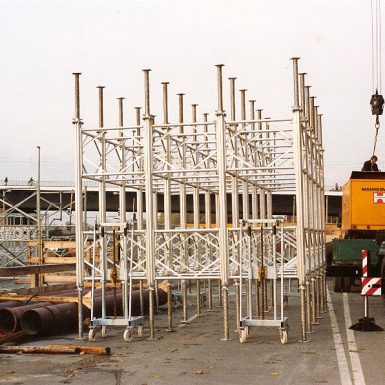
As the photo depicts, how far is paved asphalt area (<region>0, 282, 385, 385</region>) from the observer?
11266mm

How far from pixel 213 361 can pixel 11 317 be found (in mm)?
5390

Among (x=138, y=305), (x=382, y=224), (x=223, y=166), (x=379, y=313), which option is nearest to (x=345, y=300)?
(x=382, y=224)

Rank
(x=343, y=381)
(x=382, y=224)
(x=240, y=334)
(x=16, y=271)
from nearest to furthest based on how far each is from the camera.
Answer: (x=343, y=381), (x=240, y=334), (x=16, y=271), (x=382, y=224)

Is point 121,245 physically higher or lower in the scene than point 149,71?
lower

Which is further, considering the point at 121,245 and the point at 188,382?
the point at 121,245

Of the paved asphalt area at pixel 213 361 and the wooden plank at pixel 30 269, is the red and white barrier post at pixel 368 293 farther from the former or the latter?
the wooden plank at pixel 30 269

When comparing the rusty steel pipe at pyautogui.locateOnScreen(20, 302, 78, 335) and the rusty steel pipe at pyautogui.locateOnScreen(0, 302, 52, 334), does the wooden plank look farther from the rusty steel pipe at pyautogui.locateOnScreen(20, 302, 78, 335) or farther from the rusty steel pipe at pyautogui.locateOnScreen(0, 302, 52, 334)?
the rusty steel pipe at pyautogui.locateOnScreen(20, 302, 78, 335)

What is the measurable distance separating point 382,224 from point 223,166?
10.8 m

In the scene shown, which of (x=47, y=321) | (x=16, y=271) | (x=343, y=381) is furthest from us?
(x=16, y=271)

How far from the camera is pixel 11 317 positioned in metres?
16.4

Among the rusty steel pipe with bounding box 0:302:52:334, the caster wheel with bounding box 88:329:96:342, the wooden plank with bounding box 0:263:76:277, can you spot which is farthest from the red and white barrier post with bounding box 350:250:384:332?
the wooden plank with bounding box 0:263:76:277

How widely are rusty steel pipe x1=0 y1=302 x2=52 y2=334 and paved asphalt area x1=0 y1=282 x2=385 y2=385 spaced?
0.60 metres

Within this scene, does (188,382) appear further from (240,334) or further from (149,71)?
(149,71)

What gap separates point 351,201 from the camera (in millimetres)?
25359
